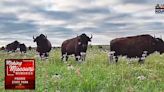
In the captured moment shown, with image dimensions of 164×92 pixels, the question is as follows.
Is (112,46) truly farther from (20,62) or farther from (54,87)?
(20,62)

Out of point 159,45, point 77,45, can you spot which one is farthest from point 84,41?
point 159,45

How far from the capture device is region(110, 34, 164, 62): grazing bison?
3216 centimetres

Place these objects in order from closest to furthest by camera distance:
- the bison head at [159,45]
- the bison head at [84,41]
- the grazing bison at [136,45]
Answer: the grazing bison at [136,45]
the bison head at [159,45]
the bison head at [84,41]
